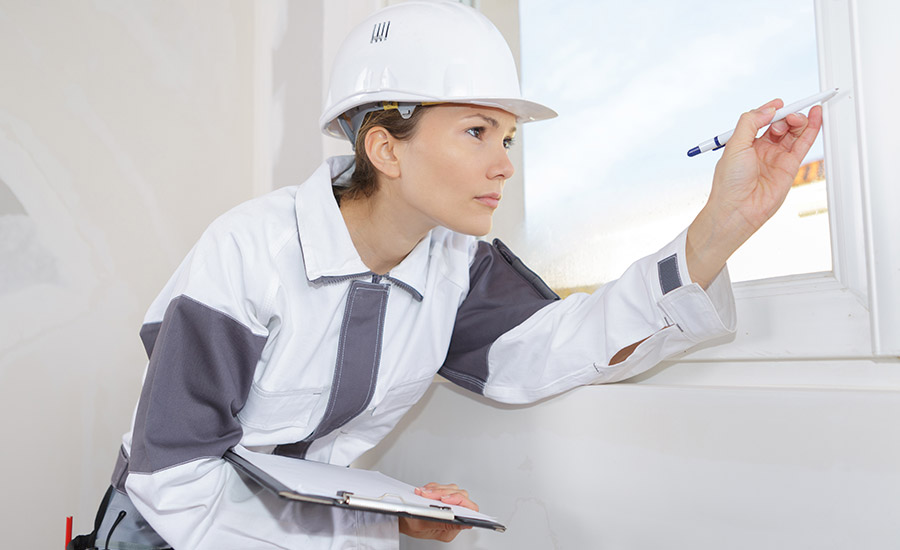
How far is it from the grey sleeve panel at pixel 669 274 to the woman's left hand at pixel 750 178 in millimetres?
29

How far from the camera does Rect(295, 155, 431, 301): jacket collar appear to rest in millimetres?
831

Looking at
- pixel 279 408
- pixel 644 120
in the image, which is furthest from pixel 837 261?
pixel 279 408

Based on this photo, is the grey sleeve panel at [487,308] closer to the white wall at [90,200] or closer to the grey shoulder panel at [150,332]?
the grey shoulder panel at [150,332]

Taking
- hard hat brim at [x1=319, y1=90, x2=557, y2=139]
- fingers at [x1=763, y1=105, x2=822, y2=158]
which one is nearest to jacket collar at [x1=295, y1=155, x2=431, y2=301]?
hard hat brim at [x1=319, y1=90, x2=557, y2=139]

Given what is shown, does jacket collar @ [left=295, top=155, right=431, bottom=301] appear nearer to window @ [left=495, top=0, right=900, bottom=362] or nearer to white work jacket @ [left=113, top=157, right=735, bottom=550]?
white work jacket @ [left=113, top=157, right=735, bottom=550]

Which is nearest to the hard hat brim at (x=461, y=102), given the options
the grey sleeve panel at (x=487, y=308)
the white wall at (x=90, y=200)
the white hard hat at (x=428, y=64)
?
the white hard hat at (x=428, y=64)

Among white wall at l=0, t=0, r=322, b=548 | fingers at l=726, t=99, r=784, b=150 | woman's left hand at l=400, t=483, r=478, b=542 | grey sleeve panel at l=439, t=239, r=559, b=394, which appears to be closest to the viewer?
fingers at l=726, t=99, r=784, b=150

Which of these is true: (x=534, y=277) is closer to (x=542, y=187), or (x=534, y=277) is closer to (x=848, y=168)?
(x=542, y=187)

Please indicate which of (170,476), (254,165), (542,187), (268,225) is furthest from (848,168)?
(254,165)

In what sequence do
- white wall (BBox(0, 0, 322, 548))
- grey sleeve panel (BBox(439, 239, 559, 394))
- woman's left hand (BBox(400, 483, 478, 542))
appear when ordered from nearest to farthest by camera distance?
woman's left hand (BBox(400, 483, 478, 542)) → grey sleeve panel (BBox(439, 239, 559, 394)) → white wall (BBox(0, 0, 322, 548))

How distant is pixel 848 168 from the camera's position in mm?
699

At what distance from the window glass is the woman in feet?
0.37

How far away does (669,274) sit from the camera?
73cm

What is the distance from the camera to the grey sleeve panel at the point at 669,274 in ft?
2.38
